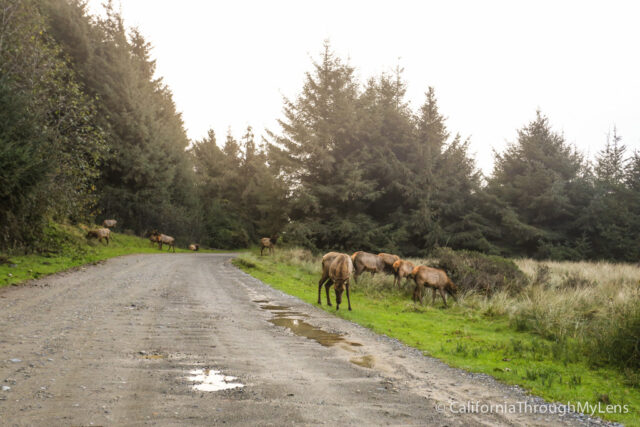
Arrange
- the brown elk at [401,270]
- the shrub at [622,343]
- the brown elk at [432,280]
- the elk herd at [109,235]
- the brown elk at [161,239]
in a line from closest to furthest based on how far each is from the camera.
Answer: the shrub at [622,343], the brown elk at [432,280], the brown elk at [401,270], the elk herd at [109,235], the brown elk at [161,239]

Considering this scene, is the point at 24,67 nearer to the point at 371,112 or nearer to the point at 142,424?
the point at 142,424

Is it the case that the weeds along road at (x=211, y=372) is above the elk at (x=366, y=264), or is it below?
below

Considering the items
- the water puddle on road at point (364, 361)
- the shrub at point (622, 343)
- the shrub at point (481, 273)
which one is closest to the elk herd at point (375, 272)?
the shrub at point (481, 273)

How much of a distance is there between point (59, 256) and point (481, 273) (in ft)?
69.9

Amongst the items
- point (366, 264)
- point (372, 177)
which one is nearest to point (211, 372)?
point (366, 264)

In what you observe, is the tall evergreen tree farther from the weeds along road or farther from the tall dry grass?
the weeds along road

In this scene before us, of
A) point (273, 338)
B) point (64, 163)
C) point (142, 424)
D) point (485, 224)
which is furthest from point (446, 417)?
point (485, 224)

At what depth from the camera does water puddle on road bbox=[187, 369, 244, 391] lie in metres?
5.07

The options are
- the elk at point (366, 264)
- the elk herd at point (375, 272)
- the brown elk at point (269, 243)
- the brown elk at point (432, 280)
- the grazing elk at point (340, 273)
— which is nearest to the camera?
the grazing elk at point (340, 273)

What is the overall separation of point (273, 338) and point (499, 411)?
15.0 feet

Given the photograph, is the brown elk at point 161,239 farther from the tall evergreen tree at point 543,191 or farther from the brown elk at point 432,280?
the tall evergreen tree at point 543,191

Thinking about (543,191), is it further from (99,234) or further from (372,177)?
(99,234)

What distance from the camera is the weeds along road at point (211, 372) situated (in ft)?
14.2

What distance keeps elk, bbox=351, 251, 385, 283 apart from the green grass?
13.6 metres
